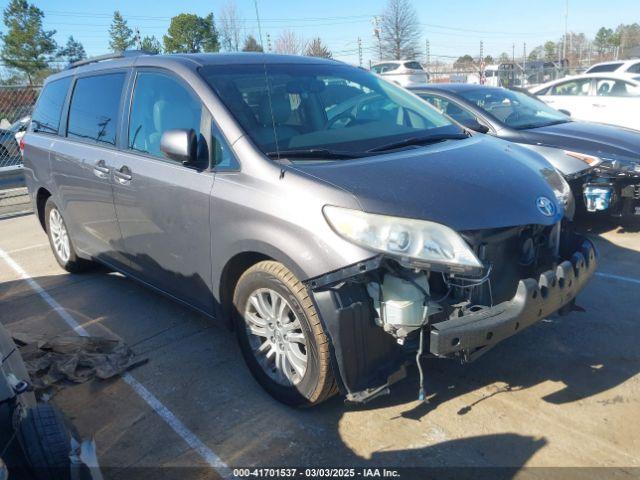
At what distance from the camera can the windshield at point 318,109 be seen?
3230mm

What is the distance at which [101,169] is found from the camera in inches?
166

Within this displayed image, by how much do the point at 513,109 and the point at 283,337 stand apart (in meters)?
5.28

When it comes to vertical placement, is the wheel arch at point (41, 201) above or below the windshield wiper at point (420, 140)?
below

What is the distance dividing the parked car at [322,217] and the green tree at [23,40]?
137ft

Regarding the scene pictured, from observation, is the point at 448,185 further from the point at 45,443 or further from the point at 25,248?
the point at 25,248

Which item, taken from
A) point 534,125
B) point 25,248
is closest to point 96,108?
point 25,248

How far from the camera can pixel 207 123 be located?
3.31 metres

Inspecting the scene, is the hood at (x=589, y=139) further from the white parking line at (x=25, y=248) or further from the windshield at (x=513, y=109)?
the white parking line at (x=25, y=248)

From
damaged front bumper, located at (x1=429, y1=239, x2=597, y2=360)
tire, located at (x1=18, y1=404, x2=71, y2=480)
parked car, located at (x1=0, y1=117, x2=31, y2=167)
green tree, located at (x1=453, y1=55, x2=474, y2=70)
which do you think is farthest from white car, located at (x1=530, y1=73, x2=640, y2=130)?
green tree, located at (x1=453, y1=55, x2=474, y2=70)

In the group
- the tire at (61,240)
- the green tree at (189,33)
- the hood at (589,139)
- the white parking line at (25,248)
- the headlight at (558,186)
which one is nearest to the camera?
the headlight at (558,186)

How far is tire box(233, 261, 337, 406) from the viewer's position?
276 cm

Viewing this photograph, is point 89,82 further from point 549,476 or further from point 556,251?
point 549,476

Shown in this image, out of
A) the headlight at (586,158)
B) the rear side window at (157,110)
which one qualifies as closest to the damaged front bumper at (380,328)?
the rear side window at (157,110)

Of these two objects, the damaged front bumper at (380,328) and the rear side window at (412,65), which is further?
the rear side window at (412,65)
